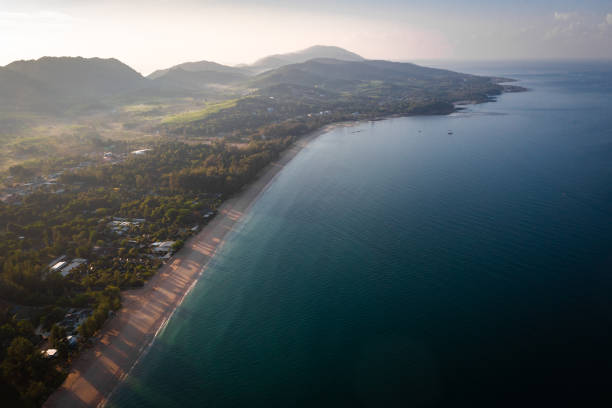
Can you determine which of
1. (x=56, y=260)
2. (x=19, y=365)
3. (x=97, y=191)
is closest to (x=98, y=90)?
(x=97, y=191)

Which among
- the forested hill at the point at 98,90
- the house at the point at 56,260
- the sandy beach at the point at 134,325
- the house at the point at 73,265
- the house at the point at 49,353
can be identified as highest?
the forested hill at the point at 98,90

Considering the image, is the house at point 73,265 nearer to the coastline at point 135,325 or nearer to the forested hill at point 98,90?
the coastline at point 135,325

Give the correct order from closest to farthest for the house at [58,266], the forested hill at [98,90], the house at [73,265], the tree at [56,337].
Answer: the tree at [56,337], the house at [73,265], the house at [58,266], the forested hill at [98,90]

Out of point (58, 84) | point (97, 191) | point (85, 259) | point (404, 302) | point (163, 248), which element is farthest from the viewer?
point (58, 84)

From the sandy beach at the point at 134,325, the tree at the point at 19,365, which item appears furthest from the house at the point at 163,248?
the tree at the point at 19,365

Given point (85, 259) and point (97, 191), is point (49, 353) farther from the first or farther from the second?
point (97, 191)

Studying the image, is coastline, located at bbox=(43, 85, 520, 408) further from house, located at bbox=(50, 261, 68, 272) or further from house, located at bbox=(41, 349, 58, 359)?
house, located at bbox=(50, 261, 68, 272)
